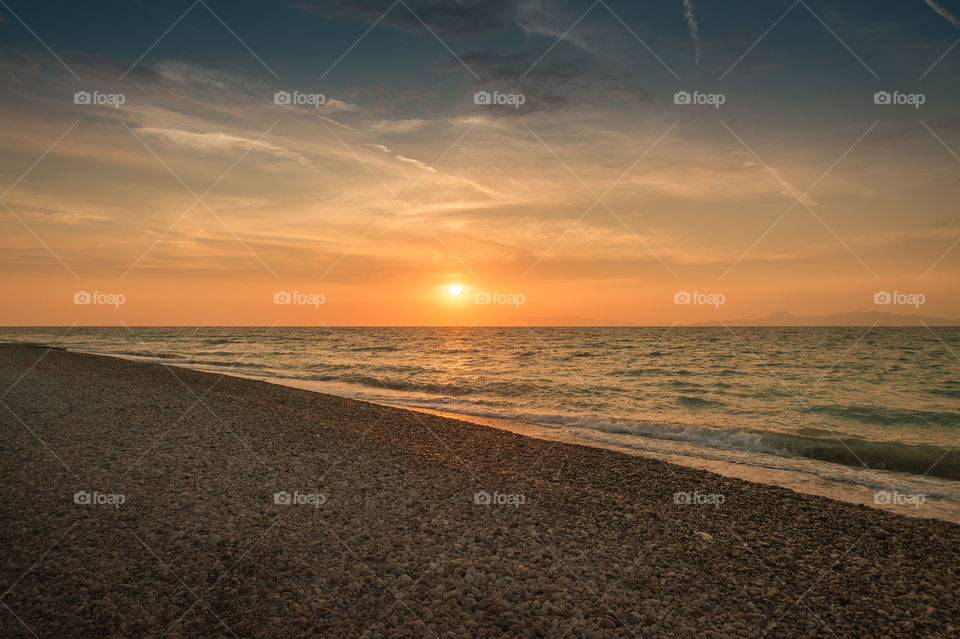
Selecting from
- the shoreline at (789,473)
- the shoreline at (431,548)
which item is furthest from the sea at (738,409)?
the shoreline at (431,548)

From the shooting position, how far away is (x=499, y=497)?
9.18 m

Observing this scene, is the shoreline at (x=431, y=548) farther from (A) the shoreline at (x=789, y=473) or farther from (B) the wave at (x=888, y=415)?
(B) the wave at (x=888, y=415)

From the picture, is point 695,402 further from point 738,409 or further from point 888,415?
point 888,415

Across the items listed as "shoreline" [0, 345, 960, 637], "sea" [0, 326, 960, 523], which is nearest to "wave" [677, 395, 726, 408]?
"sea" [0, 326, 960, 523]

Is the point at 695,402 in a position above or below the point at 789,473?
above

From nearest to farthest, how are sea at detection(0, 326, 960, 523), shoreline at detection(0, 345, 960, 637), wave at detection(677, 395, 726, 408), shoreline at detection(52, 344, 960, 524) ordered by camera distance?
shoreline at detection(0, 345, 960, 637) < shoreline at detection(52, 344, 960, 524) < sea at detection(0, 326, 960, 523) < wave at detection(677, 395, 726, 408)

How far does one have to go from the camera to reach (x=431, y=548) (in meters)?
6.96

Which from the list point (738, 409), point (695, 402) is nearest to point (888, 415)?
point (738, 409)

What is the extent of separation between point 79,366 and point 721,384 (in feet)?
122

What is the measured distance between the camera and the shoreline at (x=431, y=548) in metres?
5.39

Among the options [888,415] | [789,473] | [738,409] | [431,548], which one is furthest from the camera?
[738,409]

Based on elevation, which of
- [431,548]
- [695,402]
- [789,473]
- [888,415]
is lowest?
[431,548]

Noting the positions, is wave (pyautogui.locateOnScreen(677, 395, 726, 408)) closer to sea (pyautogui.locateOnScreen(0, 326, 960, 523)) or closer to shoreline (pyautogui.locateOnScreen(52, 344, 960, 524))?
sea (pyautogui.locateOnScreen(0, 326, 960, 523))

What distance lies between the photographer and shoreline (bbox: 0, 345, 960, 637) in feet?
17.7
